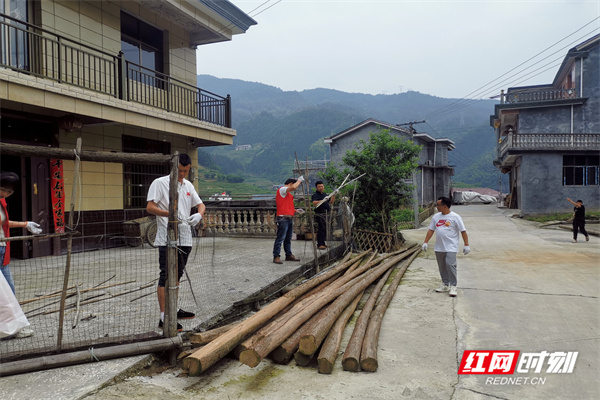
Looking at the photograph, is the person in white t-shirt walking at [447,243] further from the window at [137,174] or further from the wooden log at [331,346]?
the window at [137,174]

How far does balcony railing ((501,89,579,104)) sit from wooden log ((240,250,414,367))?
2407 centimetres

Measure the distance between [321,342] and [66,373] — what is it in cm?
219

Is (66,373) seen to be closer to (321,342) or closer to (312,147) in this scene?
(321,342)

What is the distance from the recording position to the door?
8.82m

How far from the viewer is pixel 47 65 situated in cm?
888

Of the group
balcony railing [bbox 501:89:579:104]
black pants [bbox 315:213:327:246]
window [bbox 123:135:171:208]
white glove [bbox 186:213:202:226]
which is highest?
balcony railing [bbox 501:89:579:104]

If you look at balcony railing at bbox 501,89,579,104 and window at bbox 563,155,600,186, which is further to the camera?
balcony railing at bbox 501,89,579,104

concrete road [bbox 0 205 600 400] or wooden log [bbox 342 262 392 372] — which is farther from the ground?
wooden log [bbox 342 262 392 372]

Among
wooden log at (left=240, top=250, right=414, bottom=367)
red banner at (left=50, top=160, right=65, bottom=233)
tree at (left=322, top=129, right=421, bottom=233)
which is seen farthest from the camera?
tree at (left=322, top=129, right=421, bottom=233)

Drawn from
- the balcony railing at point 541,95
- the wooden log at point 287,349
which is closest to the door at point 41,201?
the wooden log at point 287,349

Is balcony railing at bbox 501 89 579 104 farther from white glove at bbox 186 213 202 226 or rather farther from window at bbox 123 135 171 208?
white glove at bbox 186 213 202 226

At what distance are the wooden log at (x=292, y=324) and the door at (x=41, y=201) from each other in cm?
680

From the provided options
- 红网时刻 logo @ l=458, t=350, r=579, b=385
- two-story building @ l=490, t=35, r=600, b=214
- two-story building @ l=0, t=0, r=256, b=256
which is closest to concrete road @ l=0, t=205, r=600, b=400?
红网时刻 logo @ l=458, t=350, r=579, b=385

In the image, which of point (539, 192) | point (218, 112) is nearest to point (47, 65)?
point (218, 112)
